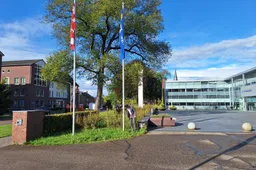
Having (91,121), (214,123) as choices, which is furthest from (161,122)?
(214,123)

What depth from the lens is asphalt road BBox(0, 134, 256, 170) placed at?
20.0ft

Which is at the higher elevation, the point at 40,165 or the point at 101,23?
the point at 101,23

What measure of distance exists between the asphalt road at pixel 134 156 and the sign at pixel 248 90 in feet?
141

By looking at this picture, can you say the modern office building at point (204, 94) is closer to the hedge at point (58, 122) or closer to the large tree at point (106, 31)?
the large tree at point (106, 31)

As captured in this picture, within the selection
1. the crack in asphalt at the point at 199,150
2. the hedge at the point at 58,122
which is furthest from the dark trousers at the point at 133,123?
the crack in asphalt at the point at 199,150

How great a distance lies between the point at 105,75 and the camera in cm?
1864

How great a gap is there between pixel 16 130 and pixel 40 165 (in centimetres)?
450

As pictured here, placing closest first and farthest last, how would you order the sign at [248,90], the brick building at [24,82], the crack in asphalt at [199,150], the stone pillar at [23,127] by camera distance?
the crack in asphalt at [199,150] → the stone pillar at [23,127] → the sign at [248,90] → the brick building at [24,82]

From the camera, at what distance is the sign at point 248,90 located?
47000 mm

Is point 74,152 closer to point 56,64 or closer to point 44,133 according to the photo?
point 44,133

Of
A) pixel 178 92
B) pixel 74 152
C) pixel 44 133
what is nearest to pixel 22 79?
pixel 178 92

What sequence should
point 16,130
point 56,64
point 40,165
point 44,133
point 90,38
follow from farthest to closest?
point 90,38
point 56,64
point 44,133
point 16,130
point 40,165

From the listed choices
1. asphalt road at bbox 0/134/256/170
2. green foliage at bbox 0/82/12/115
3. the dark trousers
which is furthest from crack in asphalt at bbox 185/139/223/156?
green foliage at bbox 0/82/12/115

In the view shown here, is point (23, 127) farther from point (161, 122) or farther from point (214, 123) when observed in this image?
point (214, 123)
